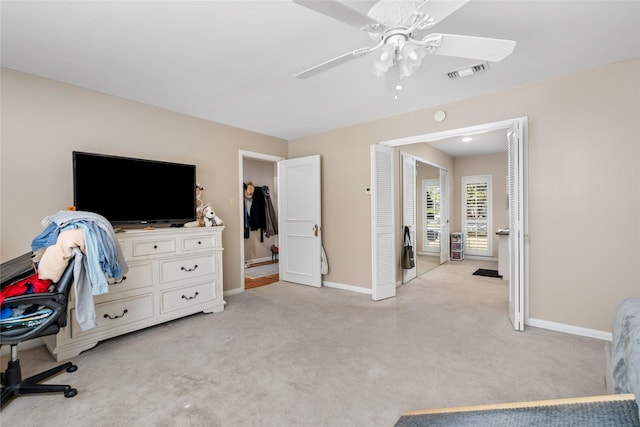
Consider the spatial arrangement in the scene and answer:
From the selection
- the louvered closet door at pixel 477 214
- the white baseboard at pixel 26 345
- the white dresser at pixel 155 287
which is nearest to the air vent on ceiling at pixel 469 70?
the white dresser at pixel 155 287

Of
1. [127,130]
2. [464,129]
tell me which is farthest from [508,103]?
[127,130]

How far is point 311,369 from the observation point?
2.13 metres

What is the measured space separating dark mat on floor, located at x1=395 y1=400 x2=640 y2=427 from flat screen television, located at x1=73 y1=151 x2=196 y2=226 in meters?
3.13

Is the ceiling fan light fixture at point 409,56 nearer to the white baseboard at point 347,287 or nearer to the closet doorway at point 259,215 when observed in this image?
the white baseboard at point 347,287

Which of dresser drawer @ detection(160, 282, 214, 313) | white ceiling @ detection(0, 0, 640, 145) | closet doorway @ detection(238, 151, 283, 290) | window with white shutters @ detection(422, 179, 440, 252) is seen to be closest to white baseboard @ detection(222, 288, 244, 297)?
dresser drawer @ detection(160, 282, 214, 313)

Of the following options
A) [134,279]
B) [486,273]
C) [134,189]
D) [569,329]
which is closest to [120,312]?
[134,279]

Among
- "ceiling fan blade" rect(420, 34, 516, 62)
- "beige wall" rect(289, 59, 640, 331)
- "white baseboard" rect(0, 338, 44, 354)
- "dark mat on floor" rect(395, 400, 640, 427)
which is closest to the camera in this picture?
"dark mat on floor" rect(395, 400, 640, 427)

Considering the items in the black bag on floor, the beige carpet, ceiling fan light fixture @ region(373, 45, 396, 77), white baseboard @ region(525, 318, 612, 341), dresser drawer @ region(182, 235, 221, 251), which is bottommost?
the beige carpet

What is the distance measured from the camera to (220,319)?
3152 millimetres

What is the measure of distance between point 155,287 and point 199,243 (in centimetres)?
61

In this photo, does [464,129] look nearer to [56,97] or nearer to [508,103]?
[508,103]

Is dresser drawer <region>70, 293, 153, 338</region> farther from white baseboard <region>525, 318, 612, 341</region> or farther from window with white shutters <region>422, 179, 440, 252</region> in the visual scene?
window with white shutters <region>422, 179, 440, 252</region>

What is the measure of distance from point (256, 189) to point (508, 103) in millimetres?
4943

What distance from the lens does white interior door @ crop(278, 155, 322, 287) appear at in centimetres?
445
